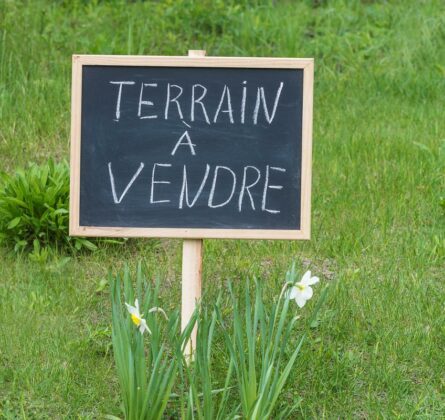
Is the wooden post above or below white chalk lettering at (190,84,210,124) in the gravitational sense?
below

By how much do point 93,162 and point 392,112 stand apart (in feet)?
11.1

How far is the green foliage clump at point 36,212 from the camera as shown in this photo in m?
4.61

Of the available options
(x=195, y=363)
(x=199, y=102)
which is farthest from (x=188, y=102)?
(x=195, y=363)

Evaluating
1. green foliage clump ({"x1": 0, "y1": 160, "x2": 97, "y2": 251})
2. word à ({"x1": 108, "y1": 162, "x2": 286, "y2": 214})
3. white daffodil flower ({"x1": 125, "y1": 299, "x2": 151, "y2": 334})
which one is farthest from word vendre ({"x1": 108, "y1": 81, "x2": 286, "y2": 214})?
green foliage clump ({"x1": 0, "y1": 160, "x2": 97, "y2": 251})

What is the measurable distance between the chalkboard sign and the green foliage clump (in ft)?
4.16

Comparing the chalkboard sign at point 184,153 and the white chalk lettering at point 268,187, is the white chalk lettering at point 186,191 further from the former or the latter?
the white chalk lettering at point 268,187

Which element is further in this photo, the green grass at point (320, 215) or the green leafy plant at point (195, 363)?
the green grass at point (320, 215)

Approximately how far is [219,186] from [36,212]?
1579mm

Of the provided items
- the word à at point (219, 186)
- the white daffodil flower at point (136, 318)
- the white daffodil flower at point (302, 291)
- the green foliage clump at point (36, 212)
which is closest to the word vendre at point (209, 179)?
the word à at point (219, 186)

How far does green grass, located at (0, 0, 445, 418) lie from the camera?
141 inches

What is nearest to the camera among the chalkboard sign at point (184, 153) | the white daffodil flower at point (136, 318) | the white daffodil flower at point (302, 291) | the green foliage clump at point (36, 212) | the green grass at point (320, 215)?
the white daffodil flower at point (136, 318)

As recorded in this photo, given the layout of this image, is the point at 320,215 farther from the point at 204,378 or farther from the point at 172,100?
the point at 204,378

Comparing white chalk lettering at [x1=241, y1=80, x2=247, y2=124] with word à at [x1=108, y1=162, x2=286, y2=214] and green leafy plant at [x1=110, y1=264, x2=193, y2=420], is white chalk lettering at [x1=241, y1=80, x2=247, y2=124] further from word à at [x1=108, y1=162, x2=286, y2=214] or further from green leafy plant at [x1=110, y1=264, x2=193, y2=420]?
green leafy plant at [x1=110, y1=264, x2=193, y2=420]

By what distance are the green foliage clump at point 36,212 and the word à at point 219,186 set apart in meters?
1.30
